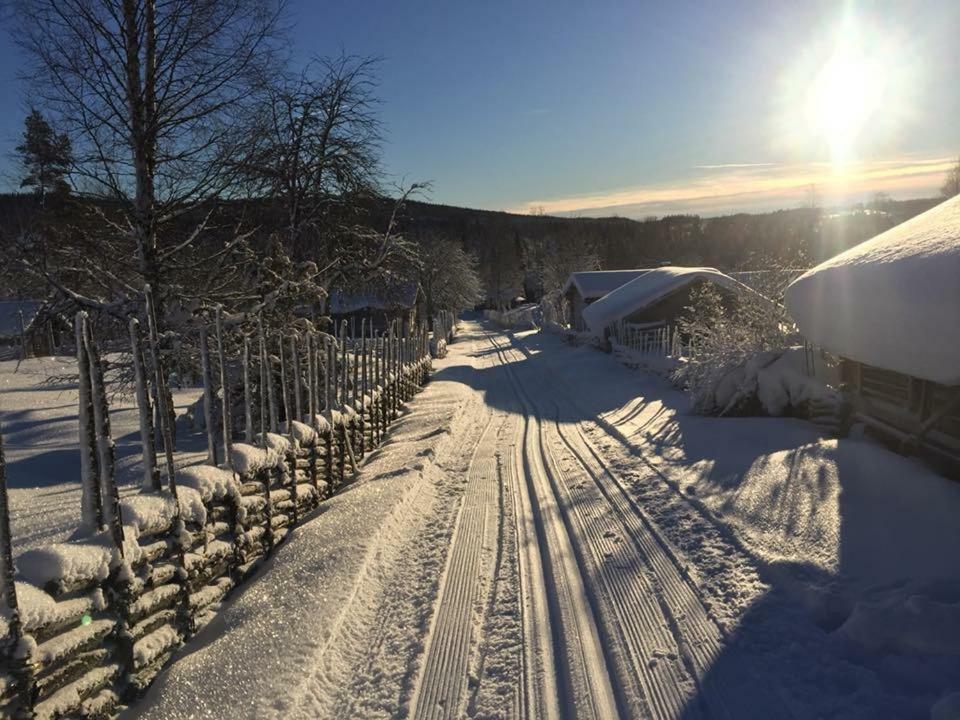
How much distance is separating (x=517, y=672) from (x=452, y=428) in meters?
9.17

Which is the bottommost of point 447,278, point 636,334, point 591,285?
point 636,334

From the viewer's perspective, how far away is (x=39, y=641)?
300 centimetres

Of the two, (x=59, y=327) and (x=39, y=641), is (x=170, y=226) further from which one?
(x=39, y=641)

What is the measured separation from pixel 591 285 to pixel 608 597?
3625 cm

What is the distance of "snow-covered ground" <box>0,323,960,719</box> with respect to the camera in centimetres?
368

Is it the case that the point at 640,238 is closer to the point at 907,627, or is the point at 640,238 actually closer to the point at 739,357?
the point at 739,357

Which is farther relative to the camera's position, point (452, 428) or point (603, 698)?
point (452, 428)

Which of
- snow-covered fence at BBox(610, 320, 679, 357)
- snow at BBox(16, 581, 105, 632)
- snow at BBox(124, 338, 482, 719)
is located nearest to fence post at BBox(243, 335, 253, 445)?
snow at BBox(124, 338, 482, 719)

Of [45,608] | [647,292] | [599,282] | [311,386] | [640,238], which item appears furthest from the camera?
[640,238]

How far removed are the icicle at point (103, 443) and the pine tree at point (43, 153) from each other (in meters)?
4.76

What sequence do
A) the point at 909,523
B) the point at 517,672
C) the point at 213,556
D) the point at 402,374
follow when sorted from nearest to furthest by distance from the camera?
1. the point at 517,672
2. the point at 213,556
3. the point at 909,523
4. the point at 402,374

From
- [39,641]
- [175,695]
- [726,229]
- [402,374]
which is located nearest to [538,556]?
[175,695]

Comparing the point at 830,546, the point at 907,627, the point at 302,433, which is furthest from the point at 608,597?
the point at 302,433

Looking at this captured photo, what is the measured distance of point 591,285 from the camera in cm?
4000
